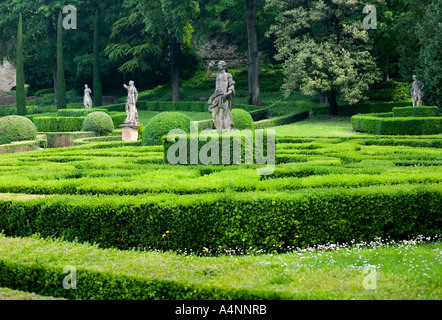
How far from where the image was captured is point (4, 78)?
1887 inches

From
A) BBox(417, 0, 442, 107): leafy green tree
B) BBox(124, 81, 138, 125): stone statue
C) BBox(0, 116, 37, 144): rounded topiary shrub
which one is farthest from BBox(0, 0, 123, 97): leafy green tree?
BBox(417, 0, 442, 107): leafy green tree

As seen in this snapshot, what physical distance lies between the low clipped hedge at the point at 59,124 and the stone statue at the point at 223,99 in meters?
13.0

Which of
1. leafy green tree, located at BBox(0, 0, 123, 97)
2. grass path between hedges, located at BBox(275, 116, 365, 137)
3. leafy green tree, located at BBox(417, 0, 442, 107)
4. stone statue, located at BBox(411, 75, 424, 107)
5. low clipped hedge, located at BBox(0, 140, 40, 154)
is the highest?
leafy green tree, located at BBox(0, 0, 123, 97)

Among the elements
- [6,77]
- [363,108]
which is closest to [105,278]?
[363,108]

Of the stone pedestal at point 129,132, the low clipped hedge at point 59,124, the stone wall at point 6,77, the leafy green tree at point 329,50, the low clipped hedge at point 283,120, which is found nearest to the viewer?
the stone pedestal at point 129,132

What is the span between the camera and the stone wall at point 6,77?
47906mm

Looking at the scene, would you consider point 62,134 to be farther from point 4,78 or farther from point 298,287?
point 4,78

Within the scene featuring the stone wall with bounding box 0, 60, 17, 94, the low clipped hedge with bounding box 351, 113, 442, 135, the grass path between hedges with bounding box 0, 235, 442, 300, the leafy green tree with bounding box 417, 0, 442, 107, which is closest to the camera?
the grass path between hedges with bounding box 0, 235, 442, 300

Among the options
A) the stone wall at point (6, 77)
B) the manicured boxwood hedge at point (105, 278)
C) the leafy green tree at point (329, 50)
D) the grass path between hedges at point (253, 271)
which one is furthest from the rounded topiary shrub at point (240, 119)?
the stone wall at point (6, 77)

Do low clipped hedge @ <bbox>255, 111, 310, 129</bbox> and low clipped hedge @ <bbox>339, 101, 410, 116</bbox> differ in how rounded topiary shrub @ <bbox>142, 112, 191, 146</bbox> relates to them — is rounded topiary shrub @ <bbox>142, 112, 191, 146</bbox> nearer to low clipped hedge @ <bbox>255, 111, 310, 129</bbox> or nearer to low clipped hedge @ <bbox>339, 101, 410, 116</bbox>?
low clipped hedge @ <bbox>255, 111, 310, 129</bbox>

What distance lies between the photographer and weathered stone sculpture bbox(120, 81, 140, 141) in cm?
2117

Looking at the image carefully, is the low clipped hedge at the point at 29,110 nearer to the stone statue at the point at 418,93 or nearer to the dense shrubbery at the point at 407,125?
the dense shrubbery at the point at 407,125

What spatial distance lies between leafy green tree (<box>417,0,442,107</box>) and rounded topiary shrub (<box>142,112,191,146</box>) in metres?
13.8

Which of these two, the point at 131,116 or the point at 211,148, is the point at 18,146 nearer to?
the point at 131,116
